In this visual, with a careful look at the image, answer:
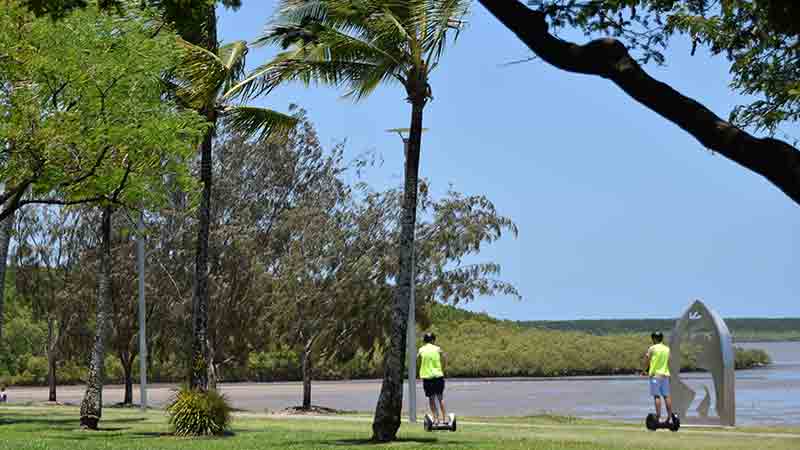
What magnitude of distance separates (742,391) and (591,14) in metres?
34.3

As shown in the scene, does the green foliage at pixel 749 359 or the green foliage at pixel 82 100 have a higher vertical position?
the green foliage at pixel 82 100

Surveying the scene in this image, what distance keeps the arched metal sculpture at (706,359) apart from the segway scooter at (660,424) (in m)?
1.11

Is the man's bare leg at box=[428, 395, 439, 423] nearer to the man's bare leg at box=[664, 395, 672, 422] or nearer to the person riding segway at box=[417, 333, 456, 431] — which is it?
the person riding segway at box=[417, 333, 456, 431]

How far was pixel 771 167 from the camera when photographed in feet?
32.1

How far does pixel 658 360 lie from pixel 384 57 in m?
7.94

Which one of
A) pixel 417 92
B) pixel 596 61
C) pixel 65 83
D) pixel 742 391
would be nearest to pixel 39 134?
pixel 65 83

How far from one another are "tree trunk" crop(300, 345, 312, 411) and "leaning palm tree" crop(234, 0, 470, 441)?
15.6m

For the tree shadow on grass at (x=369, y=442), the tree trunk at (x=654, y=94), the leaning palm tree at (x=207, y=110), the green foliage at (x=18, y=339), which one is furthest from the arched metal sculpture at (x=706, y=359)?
the green foliage at (x=18, y=339)

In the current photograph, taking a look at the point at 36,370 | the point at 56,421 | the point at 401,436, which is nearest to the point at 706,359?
the point at 401,436

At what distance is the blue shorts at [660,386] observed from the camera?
25.1 metres

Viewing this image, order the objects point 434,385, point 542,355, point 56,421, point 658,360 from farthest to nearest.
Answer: point 542,355 → point 56,421 → point 658,360 → point 434,385

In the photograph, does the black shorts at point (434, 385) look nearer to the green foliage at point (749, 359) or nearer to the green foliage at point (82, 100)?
the green foliage at point (82, 100)

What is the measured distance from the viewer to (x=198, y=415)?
25.0 meters

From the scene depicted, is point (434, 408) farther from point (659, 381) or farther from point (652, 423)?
point (659, 381)
